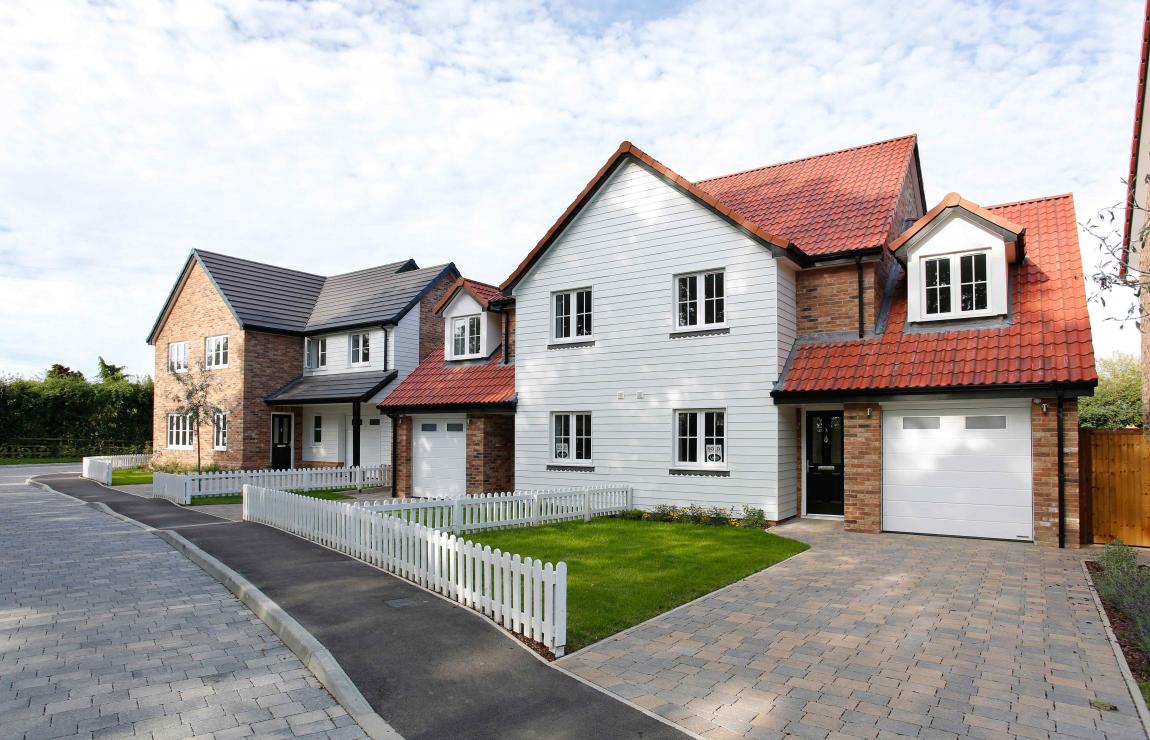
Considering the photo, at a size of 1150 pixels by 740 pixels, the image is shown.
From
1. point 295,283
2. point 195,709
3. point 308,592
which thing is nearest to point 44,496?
point 295,283

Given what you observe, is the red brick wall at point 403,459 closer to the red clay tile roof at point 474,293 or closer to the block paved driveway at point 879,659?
the red clay tile roof at point 474,293

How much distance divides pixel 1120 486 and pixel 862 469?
4493 millimetres

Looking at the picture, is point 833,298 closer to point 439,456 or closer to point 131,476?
point 439,456

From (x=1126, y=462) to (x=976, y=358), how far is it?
3.23 metres

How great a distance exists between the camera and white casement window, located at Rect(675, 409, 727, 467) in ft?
52.3

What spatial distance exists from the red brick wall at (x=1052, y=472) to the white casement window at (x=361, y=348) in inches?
899

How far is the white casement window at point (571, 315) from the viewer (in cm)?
1850

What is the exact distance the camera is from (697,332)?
16281mm

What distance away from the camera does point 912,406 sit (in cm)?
1392

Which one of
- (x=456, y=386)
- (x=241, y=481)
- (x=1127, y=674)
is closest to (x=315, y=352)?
(x=241, y=481)

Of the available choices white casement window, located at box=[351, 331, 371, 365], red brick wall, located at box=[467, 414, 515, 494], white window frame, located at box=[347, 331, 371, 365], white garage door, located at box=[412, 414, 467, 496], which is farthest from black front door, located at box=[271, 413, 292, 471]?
red brick wall, located at box=[467, 414, 515, 494]

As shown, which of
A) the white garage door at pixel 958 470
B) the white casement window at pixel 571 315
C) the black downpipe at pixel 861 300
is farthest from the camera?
the white casement window at pixel 571 315

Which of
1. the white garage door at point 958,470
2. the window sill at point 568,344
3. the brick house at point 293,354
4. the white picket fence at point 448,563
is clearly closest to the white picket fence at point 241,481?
the brick house at point 293,354

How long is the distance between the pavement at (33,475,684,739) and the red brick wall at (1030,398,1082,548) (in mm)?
10518
